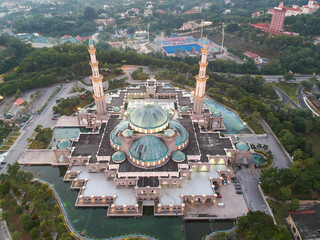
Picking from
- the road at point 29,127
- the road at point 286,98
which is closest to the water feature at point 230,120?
the road at point 286,98

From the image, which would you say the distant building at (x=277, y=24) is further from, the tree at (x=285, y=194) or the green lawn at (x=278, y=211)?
the green lawn at (x=278, y=211)

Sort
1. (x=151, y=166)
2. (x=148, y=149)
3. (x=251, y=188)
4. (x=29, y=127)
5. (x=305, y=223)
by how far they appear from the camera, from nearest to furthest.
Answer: (x=305, y=223) → (x=148, y=149) → (x=151, y=166) → (x=251, y=188) → (x=29, y=127)

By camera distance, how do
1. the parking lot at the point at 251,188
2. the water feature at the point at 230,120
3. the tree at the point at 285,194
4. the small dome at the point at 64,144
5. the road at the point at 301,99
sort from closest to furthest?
the tree at the point at 285,194
the parking lot at the point at 251,188
the small dome at the point at 64,144
the water feature at the point at 230,120
the road at the point at 301,99

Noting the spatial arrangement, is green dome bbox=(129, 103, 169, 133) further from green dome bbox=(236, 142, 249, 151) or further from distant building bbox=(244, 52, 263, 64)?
distant building bbox=(244, 52, 263, 64)

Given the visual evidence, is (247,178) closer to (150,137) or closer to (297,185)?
(297,185)

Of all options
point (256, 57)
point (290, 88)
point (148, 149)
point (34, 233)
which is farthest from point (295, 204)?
point (256, 57)

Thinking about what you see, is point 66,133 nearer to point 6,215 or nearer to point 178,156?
point 6,215
